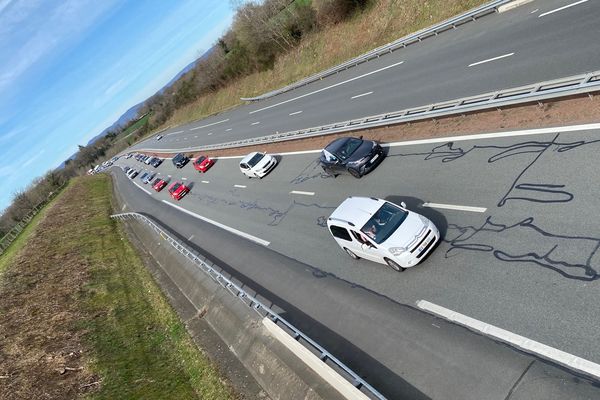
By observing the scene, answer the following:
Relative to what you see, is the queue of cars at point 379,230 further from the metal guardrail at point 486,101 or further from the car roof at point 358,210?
the metal guardrail at point 486,101

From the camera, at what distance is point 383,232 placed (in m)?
13.5

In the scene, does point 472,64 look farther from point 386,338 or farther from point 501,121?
point 386,338

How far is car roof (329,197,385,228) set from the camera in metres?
14.2

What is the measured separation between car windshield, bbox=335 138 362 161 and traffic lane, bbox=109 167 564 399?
5.45 metres

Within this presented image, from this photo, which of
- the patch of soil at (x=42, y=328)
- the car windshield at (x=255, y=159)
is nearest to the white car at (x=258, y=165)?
the car windshield at (x=255, y=159)

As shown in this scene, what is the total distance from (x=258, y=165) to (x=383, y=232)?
17637 mm

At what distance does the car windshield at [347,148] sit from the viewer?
20.1 m

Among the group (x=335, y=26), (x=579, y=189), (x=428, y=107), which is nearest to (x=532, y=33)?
(x=428, y=107)

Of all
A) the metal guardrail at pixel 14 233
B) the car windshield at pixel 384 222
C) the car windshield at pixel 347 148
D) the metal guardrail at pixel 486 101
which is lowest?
the car windshield at pixel 384 222

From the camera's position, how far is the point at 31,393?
18.1 m

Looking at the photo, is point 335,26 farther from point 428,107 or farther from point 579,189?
point 579,189

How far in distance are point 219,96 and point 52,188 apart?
45.8 meters

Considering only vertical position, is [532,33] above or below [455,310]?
above

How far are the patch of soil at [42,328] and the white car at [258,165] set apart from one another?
13438mm
